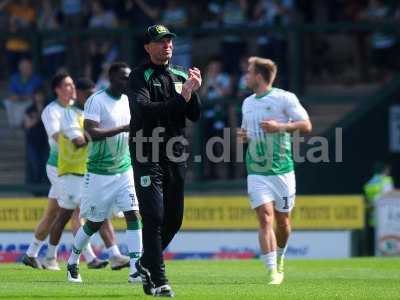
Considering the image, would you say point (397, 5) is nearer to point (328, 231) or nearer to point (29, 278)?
point (328, 231)

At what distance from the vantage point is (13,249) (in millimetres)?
22906

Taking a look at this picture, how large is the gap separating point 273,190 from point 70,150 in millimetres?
3480

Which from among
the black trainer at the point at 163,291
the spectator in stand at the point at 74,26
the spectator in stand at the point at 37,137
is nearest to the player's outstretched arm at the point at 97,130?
the black trainer at the point at 163,291

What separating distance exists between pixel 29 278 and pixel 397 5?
12872mm

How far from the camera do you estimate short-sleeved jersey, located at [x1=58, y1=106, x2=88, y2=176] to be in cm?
1677

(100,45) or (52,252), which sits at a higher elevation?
(100,45)

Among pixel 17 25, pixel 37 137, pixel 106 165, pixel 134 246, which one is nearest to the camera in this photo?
pixel 134 246

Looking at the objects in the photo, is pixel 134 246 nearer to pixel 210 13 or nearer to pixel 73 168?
pixel 73 168

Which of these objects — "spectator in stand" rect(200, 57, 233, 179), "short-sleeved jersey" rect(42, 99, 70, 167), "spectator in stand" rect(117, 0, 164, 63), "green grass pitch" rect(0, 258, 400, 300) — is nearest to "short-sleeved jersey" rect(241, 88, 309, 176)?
"green grass pitch" rect(0, 258, 400, 300)

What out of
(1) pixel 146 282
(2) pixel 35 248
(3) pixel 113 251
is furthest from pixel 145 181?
(2) pixel 35 248

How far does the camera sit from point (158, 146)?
12.3m

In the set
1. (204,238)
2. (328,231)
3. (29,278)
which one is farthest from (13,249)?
(29,278)

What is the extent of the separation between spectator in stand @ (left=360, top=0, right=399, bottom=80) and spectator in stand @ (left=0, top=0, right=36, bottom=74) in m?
6.97

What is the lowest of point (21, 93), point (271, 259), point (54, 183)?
point (271, 259)
